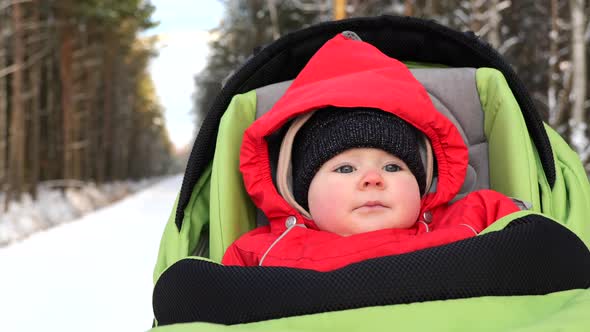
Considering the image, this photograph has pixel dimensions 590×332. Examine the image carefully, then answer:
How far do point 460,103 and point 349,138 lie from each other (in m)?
0.76

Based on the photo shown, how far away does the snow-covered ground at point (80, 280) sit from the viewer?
4520mm

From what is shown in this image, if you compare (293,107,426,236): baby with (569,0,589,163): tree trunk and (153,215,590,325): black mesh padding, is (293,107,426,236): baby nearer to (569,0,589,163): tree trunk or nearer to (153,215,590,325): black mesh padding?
(153,215,590,325): black mesh padding

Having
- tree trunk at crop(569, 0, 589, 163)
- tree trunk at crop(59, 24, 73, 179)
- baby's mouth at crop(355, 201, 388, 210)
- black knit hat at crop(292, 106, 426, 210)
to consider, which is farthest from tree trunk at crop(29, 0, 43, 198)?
baby's mouth at crop(355, 201, 388, 210)

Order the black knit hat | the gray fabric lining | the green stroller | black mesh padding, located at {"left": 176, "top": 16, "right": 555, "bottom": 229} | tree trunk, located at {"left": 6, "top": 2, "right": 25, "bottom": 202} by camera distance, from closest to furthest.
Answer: the green stroller
the black knit hat
black mesh padding, located at {"left": 176, "top": 16, "right": 555, "bottom": 229}
the gray fabric lining
tree trunk, located at {"left": 6, "top": 2, "right": 25, "bottom": 202}

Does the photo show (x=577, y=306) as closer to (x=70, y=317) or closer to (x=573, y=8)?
(x=70, y=317)

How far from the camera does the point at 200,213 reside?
2828 millimetres

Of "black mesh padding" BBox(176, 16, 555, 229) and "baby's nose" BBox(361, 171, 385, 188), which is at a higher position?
"black mesh padding" BBox(176, 16, 555, 229)

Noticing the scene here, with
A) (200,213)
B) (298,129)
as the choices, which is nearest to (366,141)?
(298,129)

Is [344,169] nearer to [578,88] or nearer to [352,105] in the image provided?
[352,105]

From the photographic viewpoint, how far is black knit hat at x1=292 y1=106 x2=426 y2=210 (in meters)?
2.50

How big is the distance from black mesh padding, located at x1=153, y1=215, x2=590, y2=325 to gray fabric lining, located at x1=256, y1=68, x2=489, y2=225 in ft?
3.20

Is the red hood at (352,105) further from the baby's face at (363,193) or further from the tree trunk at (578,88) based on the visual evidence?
the tree trunk at (578,88)

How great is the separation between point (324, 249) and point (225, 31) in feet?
87.5

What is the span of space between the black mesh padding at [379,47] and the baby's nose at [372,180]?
723 millimetres
